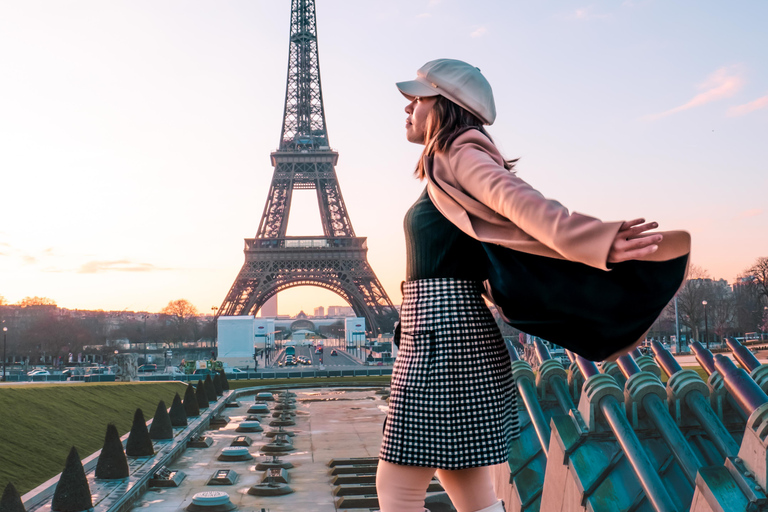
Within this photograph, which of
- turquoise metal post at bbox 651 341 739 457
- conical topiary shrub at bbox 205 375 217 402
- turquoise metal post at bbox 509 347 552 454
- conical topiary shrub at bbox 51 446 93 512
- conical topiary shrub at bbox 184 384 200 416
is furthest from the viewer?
conical topiary shrub at bbox 205 375 217 402

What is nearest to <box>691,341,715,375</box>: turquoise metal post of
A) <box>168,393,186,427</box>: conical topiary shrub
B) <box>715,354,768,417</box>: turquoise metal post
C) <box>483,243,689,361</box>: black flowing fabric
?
<box>715,354,768,417</box>: turquoise metal post

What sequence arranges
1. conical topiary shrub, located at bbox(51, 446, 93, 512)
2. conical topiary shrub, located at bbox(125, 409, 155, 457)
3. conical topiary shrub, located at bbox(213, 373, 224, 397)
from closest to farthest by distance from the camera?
conical topiary shrub, located at bbox(51, 446, 93, 512)
conical topiary shrub, located at bbox(125, 409, 155, 457)
conical topiary shrub, located at bbox(213, 373, 224, 397)

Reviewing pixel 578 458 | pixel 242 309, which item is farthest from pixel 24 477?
pixel 242 309

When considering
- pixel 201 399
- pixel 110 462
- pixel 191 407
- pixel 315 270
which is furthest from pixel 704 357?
pixel 315 270

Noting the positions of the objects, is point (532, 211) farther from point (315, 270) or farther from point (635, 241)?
point (315, 270)

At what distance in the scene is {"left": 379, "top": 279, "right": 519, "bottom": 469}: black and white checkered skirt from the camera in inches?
95.0

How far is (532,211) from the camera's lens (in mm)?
2033

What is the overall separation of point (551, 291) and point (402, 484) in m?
0.83

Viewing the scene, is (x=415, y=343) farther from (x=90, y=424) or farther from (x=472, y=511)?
(x=90, y=424)

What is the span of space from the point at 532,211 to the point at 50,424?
18.4 m

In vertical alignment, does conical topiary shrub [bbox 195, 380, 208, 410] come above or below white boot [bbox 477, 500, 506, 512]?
below

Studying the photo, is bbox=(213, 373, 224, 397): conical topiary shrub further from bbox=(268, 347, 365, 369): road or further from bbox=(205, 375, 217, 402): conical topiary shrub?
bbox=(268, 347, 365, 369): road

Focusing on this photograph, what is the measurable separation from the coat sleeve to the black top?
0.62 ft

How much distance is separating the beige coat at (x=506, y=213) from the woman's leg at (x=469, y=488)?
0.84 meters
